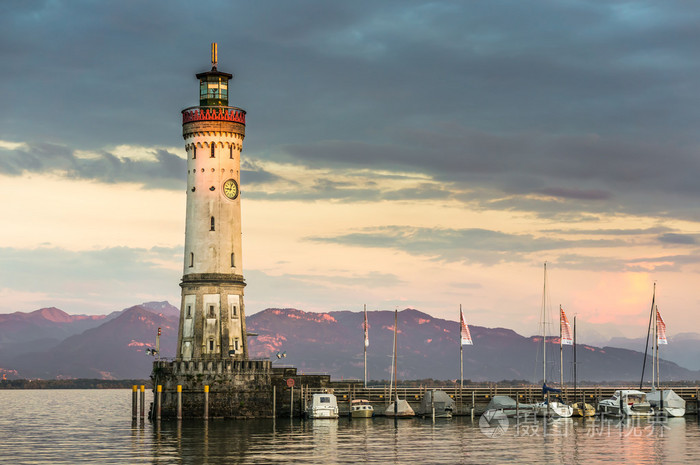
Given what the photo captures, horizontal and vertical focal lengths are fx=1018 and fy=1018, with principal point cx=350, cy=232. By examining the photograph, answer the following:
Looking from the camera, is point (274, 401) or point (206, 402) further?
point (274, 401)

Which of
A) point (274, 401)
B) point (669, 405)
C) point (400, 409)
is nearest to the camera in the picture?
point (274, 401)

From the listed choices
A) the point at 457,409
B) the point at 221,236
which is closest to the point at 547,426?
the point at 457,409

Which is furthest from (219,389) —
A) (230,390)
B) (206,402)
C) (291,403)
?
(291,403)

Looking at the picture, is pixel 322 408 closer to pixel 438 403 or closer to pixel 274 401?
pixel 274 401

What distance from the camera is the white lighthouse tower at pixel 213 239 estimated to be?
93.9m

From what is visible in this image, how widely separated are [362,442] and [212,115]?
36.7 meters

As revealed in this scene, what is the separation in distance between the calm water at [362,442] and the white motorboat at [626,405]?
3.58 meters

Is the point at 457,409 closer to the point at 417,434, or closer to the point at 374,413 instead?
the point at 374,413

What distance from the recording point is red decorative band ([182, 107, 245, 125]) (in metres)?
95.9

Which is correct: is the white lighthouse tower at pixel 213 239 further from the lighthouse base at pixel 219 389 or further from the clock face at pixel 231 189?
the lighthouse base at pixel 219 389

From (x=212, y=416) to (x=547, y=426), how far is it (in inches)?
1182

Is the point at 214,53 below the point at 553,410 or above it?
above

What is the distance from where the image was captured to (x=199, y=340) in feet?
307

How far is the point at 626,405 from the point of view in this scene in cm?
10225
